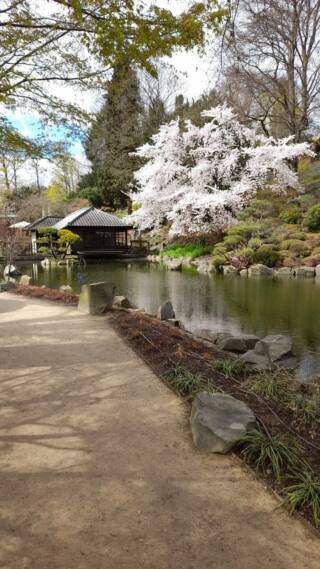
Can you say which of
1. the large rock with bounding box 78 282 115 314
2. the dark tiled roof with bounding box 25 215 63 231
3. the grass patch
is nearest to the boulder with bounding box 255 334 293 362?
the grass patch

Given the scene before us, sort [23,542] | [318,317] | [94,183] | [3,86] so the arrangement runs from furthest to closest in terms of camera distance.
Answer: [94,183] → [318,317] → [3,86] → [23,542]

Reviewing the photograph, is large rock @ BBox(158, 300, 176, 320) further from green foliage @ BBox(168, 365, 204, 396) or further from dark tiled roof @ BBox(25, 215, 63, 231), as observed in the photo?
dark tiled roof @ BBox(25, 215, 63, 231)

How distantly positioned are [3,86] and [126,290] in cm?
810

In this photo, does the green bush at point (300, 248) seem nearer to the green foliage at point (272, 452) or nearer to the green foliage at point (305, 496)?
the green foliage at point (272, 452)

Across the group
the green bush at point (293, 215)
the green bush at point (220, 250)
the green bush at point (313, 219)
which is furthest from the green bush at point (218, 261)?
the green bush at point (293, 215)

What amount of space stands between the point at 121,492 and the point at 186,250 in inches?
808

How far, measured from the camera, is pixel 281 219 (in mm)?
20234

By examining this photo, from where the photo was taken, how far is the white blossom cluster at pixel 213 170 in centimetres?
2031

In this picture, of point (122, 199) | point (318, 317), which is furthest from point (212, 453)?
point (122, 199)

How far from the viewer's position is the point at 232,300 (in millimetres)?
10672

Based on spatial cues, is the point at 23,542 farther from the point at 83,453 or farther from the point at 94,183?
the point at 94,183

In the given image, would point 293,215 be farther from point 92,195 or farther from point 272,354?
point 92,195

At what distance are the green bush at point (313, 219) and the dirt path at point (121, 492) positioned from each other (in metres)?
15.9

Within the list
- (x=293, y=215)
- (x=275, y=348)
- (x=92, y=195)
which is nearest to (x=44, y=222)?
(x=92, y=195)
